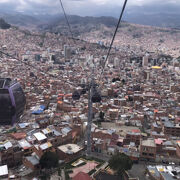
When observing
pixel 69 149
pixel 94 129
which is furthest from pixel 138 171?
pixel 94 129

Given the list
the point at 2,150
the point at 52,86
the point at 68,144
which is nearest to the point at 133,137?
the point at 68,144

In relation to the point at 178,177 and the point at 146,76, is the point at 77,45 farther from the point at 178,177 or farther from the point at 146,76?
the point at 178,177

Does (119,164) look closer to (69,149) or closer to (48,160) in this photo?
(48,160)

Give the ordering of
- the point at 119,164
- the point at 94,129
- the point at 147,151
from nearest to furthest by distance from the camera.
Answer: the point at 119,164 < the point at 147,151 < the point at 94,129

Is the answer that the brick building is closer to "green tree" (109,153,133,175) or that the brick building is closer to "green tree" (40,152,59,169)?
"green tree" (109,153,133,175)

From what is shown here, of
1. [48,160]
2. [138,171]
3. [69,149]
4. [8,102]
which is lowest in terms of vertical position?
[138,171]

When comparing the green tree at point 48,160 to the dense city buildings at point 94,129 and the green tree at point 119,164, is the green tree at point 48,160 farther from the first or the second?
the green tree at point 119,164

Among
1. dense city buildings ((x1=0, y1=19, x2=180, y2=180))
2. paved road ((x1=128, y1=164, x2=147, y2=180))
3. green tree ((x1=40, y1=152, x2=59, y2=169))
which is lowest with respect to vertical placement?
paved road ((x1=128, y1=164, x2=147, y2=180))

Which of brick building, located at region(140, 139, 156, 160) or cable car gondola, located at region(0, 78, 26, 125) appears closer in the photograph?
cable car gondola, located at region(0, 78, 26, 125)

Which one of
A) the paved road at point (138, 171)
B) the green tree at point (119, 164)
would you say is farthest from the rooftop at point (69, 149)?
the paved road at point (138, 171)

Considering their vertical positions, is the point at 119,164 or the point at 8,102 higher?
the point at 8,102

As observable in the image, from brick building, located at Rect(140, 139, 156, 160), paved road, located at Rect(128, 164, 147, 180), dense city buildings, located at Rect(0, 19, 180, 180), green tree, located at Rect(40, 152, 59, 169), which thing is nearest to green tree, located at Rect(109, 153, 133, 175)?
dense city buildings, located at Rect(0, 19, 180, 180)
